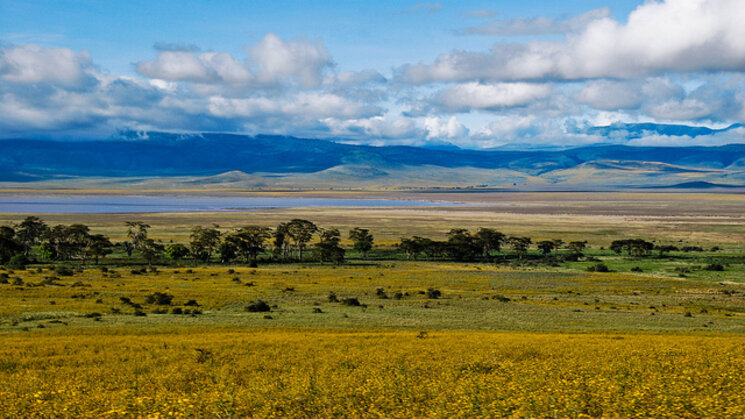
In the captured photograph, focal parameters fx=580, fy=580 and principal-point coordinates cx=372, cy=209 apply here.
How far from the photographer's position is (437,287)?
7044cm

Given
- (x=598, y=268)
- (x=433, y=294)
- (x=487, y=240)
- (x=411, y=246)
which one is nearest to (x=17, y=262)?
(x=433, y=294)

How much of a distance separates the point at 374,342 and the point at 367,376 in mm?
10380

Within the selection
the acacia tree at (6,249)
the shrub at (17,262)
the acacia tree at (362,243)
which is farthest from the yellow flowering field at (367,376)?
the acacia tree at (362,243)

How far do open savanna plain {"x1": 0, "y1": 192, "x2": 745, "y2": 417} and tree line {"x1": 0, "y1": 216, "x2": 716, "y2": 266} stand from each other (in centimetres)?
586

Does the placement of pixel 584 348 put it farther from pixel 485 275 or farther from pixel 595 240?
pixel 595 240

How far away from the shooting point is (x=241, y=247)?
9944 cm

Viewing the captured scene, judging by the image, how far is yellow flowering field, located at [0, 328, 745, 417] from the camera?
1558 centimetres

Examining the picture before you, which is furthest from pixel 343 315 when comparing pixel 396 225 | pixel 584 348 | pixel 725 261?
pixel 396 225

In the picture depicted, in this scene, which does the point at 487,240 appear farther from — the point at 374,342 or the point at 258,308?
the point at 374,342

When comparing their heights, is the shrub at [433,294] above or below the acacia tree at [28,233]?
below

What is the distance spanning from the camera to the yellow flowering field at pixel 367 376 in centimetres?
1558

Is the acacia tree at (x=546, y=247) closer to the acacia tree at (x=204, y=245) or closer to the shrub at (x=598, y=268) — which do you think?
the shrub at (x=598, y=268)

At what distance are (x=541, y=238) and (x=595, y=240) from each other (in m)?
12.1

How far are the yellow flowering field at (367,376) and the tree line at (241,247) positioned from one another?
2539 inches
